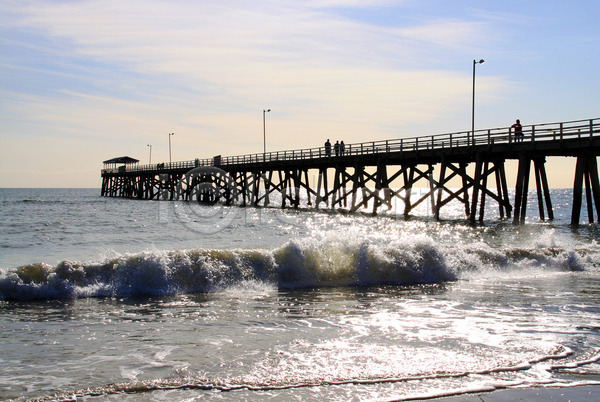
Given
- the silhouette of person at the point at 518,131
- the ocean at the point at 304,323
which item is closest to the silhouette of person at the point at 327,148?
the silhouette of person at the point at 518,131

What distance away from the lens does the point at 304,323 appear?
7.56m

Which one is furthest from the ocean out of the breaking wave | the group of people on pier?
the group of people on pier

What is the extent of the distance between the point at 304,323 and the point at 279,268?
428 centimetres


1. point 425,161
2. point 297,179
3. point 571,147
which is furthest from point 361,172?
point 571,147

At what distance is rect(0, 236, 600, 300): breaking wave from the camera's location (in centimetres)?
995

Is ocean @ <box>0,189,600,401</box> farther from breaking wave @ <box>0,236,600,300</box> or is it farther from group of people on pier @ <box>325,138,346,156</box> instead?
group of people on pier @ <box>325,138,346,156</box>

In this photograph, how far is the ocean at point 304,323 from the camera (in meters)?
5.15

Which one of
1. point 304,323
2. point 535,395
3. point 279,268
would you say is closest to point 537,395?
point 535,395

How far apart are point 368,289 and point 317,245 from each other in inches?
88.8

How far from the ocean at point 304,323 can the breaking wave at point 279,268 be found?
0.03 m

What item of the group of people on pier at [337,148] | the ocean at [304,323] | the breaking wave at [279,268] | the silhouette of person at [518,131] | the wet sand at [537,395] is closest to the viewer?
the wet sand at [537,395]

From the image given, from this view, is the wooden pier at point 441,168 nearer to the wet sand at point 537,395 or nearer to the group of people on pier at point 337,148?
the group of people on pier at point 337,148

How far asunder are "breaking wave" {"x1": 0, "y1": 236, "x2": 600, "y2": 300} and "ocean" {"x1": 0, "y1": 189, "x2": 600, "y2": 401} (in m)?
0.03

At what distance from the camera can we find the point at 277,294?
10.2 meters
